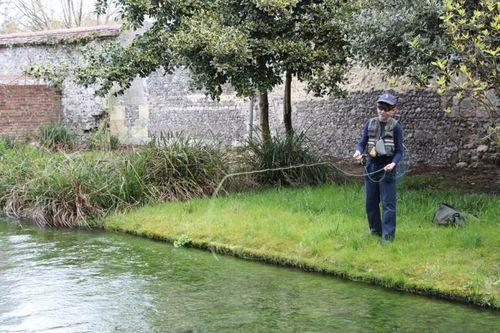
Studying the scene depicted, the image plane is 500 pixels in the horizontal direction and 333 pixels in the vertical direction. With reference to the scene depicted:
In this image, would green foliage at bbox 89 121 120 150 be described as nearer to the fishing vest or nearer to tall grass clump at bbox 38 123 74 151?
tall grass clump at bbox 38 123 74 151

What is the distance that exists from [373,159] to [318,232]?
4.06 feet

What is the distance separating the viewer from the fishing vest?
775 centimetres

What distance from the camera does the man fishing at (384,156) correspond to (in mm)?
7734

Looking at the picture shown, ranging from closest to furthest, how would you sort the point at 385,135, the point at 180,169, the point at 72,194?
the point at 385,135 < the point at 72,194 < the point at 180,169

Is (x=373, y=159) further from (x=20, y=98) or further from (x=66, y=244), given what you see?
(x=20, y=98)

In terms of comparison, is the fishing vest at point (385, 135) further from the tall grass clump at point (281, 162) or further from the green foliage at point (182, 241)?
the tall grass clump at point (281, 162)

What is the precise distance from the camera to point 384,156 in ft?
25.8

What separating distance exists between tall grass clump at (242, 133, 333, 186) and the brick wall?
28.9ft

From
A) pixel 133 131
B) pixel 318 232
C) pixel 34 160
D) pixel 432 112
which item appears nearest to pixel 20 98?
pixel 133 131

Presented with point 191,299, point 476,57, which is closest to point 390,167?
point 476,57

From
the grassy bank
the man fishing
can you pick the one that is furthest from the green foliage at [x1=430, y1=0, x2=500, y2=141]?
the grassy bank

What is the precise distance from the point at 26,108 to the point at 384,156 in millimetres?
13907

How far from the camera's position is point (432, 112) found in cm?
1312

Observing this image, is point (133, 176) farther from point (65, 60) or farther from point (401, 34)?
point (65, 60)
